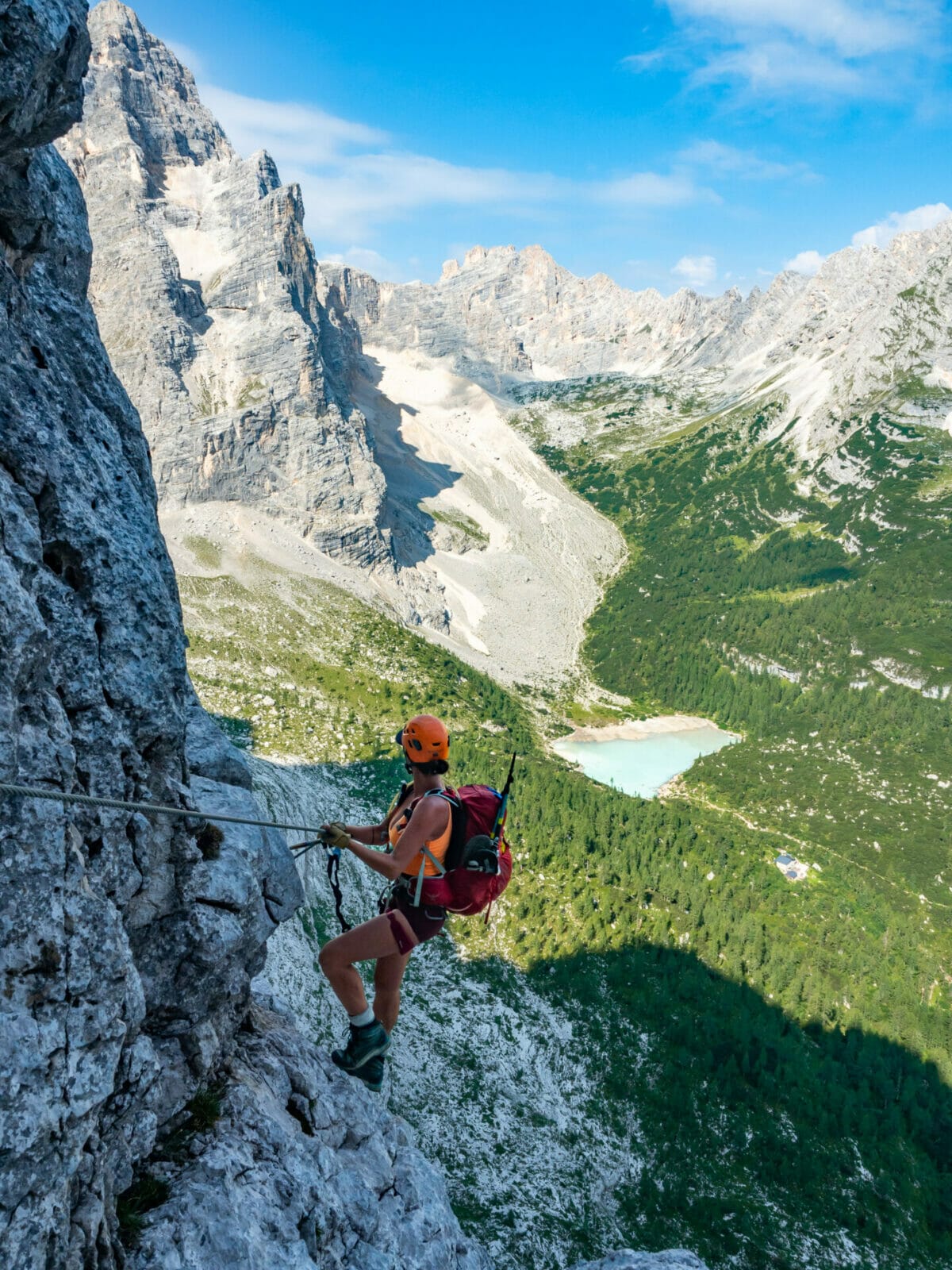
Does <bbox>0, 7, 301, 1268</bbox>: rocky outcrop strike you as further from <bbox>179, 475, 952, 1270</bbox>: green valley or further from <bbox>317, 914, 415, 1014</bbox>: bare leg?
<bbox>179, 475, 952, 1270</bbox>: green valley

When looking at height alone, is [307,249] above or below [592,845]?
above

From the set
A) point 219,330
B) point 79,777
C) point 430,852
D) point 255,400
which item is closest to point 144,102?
point 219,330

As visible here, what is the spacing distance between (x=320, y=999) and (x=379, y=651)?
50989 millimetres

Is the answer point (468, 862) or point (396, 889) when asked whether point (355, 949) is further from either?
point (468, 862)

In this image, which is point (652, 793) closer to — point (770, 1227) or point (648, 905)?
point (648, 905)

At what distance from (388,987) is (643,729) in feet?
259

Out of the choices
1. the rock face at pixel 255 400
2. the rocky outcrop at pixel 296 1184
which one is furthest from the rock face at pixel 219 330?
the rocky outcrop at pixel 296 1184

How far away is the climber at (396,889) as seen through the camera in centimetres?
870

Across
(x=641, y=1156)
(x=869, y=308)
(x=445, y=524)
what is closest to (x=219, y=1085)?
(x=641, y=1156)

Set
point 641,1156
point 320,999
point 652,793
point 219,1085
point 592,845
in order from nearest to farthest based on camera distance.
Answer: point 219,1085 → point 320,999 → point 641,1156 → point 592,845 → point 652,793

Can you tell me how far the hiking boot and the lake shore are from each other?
226 ft

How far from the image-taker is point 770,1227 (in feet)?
87.7

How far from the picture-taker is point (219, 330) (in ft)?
317

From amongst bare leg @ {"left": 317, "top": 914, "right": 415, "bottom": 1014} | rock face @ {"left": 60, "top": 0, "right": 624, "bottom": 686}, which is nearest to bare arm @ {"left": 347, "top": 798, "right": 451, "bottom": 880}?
bare leg @ {"left": 317, "top": 914, "right": 415, "bottom": 1014}
